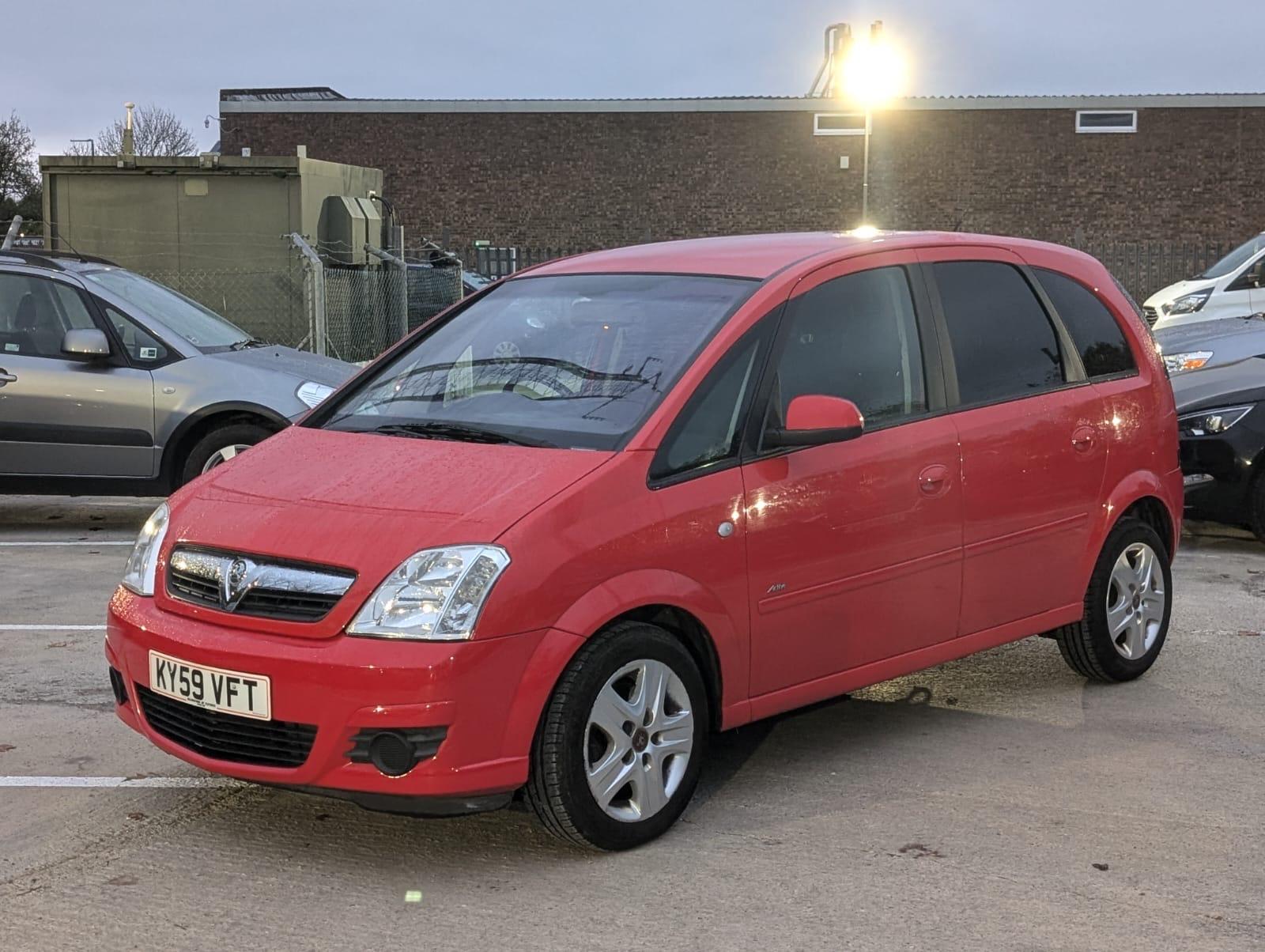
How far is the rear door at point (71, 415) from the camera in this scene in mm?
9391

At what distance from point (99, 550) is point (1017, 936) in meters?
6.99

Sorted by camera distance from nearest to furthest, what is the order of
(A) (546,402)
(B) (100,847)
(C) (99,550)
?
1. (B) (100,847)
2. (A) (546,402)
3. (C) (99,550)

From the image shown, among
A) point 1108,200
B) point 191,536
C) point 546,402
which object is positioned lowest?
point 191,536

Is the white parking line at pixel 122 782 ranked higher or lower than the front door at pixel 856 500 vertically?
A: lower

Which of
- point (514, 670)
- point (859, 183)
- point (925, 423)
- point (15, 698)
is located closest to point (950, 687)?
point (925, 423)

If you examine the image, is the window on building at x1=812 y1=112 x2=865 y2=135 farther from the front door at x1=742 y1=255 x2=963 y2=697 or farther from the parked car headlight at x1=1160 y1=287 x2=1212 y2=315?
the front door at x1=742 y1=255 x2=963 y2=697

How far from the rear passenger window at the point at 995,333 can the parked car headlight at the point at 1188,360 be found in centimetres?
499

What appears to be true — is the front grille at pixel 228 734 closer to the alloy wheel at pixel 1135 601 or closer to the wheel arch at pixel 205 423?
the alloy wheel at pixel 1135 601

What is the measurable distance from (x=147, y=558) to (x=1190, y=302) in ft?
48.6

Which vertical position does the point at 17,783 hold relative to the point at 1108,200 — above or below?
below

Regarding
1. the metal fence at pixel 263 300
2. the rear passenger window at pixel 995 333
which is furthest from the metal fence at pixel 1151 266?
the rear passenger window at pixel 995 333

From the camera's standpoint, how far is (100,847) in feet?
13.8

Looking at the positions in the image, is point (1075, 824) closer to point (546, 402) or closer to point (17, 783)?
point (546, 402)

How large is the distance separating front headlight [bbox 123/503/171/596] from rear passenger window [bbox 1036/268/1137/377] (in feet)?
10.9
